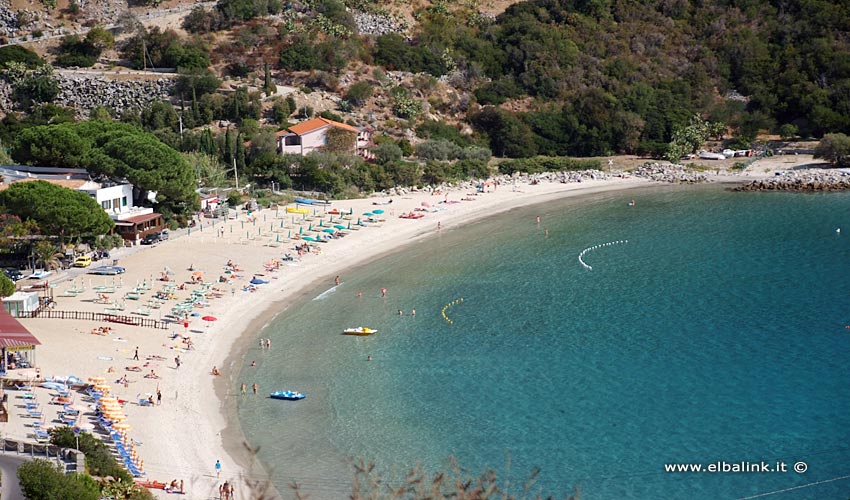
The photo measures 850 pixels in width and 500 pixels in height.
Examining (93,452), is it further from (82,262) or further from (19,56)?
(19,56)

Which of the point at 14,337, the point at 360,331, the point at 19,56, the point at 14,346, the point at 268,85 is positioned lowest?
the point at 360,331

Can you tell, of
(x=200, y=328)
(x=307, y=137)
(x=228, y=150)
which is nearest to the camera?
(x=200, y=328)

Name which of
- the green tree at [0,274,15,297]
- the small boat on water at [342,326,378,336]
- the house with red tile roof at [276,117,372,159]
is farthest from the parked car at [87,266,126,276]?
the house with red tile roof at [276,117,372,159]

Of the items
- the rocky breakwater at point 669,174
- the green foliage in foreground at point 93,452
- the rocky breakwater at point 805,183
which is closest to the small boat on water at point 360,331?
the green foliage in foreground at point 93,452

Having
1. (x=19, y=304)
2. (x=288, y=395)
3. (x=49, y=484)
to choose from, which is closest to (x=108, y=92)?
(x=19, y=304)

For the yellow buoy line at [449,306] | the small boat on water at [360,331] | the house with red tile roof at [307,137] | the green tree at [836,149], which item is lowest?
the small boat on water at [360,331]

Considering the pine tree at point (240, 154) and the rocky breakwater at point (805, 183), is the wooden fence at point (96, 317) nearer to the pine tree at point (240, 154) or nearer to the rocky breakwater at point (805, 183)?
the pine tree at point (240, 154)
